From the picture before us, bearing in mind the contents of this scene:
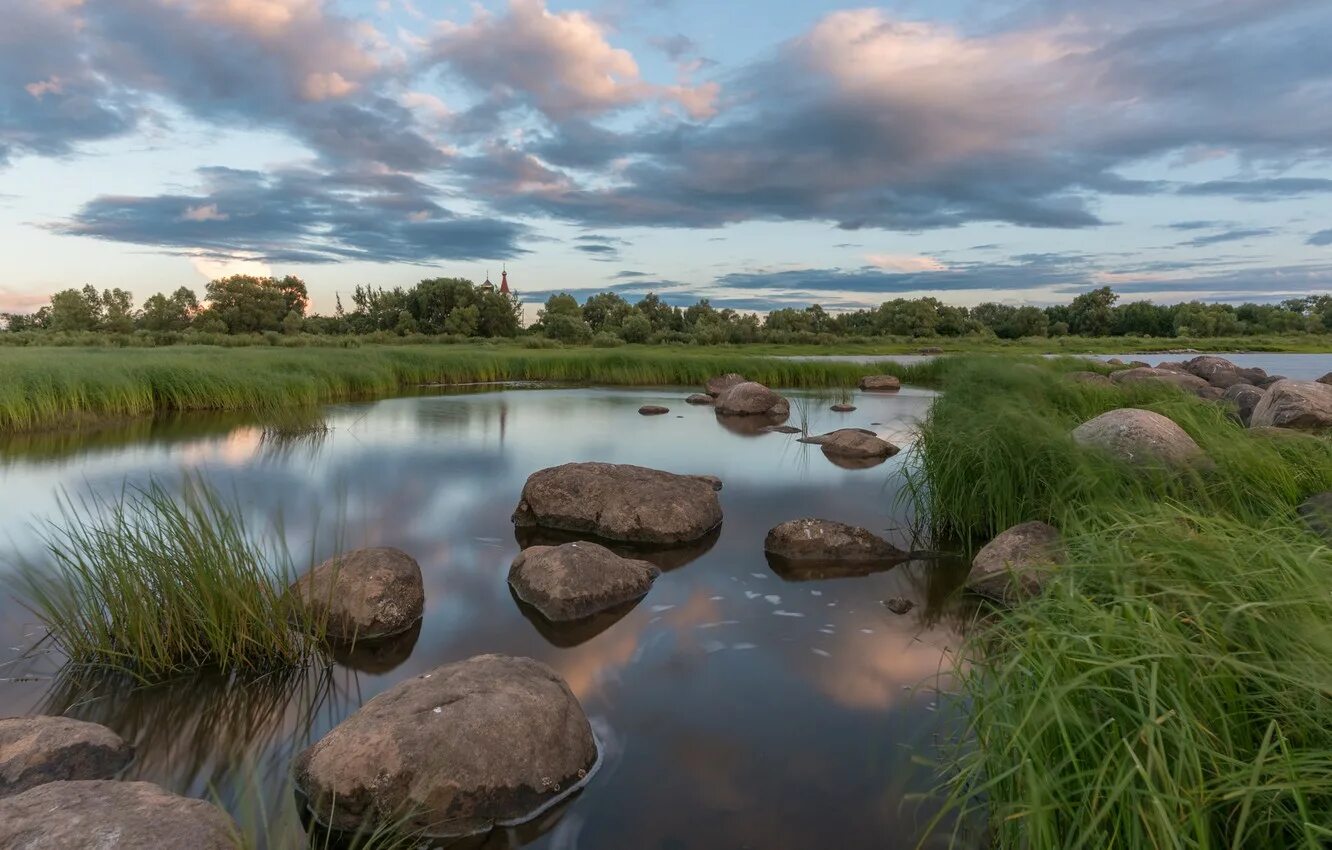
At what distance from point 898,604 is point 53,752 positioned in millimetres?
6078

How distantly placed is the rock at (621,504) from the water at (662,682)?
43cm

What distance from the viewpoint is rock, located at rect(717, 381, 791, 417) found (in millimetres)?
22156

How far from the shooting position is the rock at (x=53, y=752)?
3.62 m

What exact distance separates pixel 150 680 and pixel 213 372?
18.6 m

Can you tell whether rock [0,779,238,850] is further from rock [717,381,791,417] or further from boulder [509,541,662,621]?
rock [717,381,791,417]

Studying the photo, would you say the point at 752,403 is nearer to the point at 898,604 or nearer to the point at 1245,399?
the point at 1245,399

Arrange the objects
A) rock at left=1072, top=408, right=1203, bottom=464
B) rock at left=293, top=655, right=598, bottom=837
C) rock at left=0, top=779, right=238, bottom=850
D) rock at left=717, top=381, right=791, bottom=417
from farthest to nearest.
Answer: rock at left=717, top=381, right=791, bottom=417 → rock at left=1072, top=408, right=1203, bottom=464 → rock at left=293, top=655, right=598, bottom=837 → rock at left=0, top=779, right=238, bottom=850

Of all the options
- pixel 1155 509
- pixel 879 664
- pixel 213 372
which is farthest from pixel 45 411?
pixel 1155 509

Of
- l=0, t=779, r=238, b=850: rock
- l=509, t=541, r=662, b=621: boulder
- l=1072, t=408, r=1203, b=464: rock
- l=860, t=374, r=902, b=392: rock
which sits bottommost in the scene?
l=860, t=374, r=902, b=392: rock

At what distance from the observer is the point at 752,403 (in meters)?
22.2

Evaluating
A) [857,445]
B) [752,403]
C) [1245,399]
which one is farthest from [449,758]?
[752,403]

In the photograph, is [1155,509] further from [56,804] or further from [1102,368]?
[1102,368]

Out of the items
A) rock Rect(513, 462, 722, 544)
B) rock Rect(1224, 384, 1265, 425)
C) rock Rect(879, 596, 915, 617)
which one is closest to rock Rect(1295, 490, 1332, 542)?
rock Rect(879, 596, 915, 617)

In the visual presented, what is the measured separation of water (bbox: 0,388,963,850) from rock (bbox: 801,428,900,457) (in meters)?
2.27
